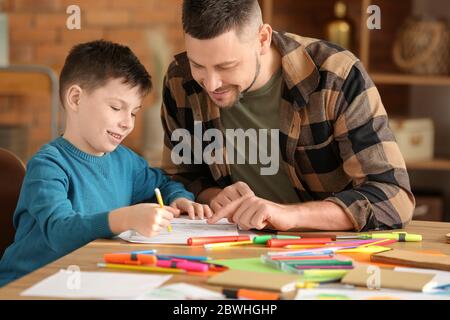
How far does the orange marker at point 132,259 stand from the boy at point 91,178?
0.10m

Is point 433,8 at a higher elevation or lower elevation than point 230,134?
higher

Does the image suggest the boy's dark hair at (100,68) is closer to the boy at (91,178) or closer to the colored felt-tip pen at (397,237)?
the boy at (91,178)

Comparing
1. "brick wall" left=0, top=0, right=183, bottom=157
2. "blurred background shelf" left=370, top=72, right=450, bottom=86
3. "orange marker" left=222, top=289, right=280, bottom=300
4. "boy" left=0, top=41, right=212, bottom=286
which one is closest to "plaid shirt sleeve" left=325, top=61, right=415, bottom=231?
"boy" left=0, top=41, right=212, bottom=286

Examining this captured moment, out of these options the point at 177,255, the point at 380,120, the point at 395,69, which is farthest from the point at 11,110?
the point at 177,255

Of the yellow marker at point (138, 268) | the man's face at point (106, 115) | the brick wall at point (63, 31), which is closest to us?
the yellow marker at point (138, 268)

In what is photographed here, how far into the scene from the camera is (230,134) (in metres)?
2.02

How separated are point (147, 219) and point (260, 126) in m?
0.63

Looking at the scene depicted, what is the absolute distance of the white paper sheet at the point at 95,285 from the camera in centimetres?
115

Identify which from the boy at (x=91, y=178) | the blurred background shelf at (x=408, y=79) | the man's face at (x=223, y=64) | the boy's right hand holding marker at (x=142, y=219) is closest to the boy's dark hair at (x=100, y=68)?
the boy at (x=91, y=178)

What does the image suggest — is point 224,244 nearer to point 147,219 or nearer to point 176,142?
point 147,219

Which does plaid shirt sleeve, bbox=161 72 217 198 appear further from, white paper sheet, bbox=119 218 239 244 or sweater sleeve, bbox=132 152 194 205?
white paper sheet, bbox=119 218 239 244

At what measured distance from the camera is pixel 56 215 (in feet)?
4.91

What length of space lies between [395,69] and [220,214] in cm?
255
